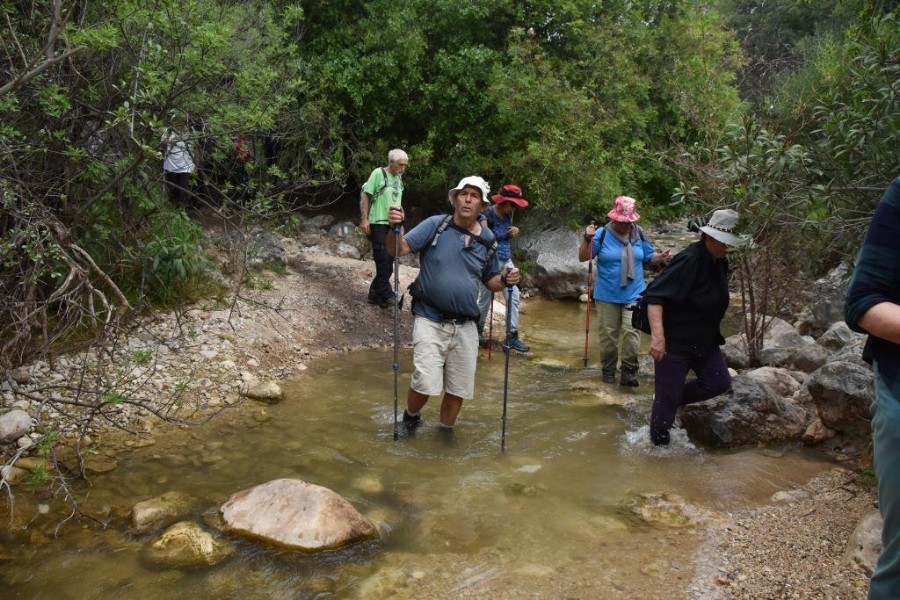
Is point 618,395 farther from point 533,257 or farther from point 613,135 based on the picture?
point 613,135

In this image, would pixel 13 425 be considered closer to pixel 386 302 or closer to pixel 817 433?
pixel 386 302

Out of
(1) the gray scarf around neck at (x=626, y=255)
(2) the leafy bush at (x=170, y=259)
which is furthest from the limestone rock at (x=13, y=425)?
(1) the gray scarf around neck at (x=626, y=255)


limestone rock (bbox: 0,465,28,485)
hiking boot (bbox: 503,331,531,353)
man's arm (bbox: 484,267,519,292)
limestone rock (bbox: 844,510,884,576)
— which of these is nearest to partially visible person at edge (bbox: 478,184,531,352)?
hiking boot (bbox: 503,331,531,353)

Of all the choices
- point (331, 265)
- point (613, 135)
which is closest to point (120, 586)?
point (331, 265)

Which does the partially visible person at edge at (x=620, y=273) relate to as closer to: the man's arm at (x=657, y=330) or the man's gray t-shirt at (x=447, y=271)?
the man's arm at (x=657, y=330)

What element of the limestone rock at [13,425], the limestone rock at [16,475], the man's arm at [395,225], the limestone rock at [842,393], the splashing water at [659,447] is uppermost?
the man's arm at [395,225]

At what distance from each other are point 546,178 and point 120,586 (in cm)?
1103

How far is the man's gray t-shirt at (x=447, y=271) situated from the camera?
18.3ft

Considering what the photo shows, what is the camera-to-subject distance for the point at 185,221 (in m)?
7.96

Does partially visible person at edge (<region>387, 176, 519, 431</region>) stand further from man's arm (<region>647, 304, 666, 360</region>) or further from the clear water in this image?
man's arm (<region>647, 304, 666, 360</region>)

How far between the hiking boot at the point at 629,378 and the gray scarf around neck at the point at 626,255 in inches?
40.5

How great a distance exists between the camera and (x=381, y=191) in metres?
9.27

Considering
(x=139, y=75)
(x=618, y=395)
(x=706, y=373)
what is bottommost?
(x=618, y=395)

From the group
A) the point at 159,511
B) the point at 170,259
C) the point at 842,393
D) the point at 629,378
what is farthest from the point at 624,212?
the point at 159,511
